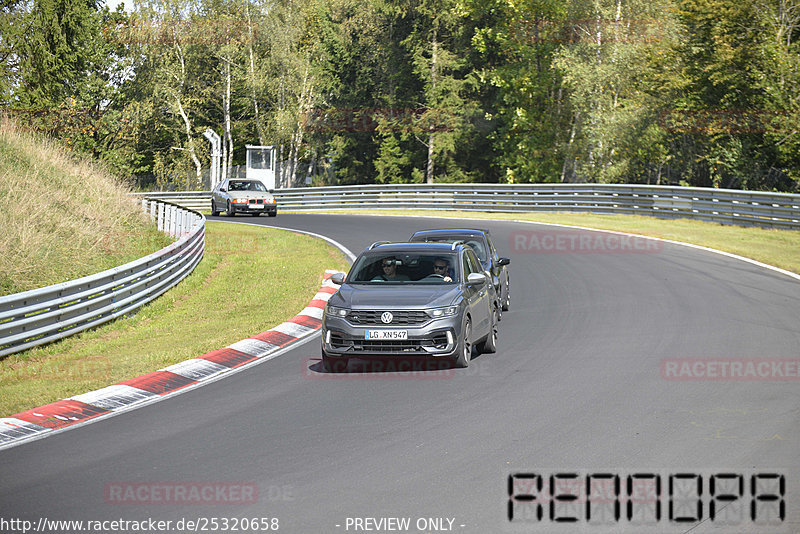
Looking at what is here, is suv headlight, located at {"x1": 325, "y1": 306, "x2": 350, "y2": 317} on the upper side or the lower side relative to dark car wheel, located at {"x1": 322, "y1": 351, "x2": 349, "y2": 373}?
upper

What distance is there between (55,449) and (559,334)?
310 inches

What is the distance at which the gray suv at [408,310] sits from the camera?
11.4 m

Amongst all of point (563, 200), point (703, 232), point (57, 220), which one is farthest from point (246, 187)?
point (57, 220)

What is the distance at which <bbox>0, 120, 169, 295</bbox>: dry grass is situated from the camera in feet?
59.9

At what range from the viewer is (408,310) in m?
11.5

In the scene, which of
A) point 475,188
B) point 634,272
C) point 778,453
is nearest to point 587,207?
point 475,188

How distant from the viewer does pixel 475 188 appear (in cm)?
4381

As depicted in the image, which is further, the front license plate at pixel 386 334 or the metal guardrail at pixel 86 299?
the metal guardrail at pixel 86 299

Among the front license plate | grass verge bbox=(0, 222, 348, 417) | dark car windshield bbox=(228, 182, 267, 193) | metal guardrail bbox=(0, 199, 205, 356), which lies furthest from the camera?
dark car windshield bbox=(228, 182, 267, 193)

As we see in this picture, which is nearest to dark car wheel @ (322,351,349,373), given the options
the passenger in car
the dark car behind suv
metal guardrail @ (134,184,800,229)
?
the passenger in car

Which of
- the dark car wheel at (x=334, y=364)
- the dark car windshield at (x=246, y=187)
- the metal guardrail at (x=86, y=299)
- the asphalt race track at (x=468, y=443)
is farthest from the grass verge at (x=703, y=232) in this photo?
the dark car wheel at (x=334, y=364)

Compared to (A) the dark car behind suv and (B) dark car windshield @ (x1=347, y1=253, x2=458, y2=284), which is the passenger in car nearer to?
(B) dark car windshield @ (x1=347, y1=253, x2=458, y2=284)

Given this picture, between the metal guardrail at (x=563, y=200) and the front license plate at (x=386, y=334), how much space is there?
21.6 m

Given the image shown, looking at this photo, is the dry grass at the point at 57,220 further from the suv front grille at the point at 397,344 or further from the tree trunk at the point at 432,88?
the tree trunk at the point at 432,88
